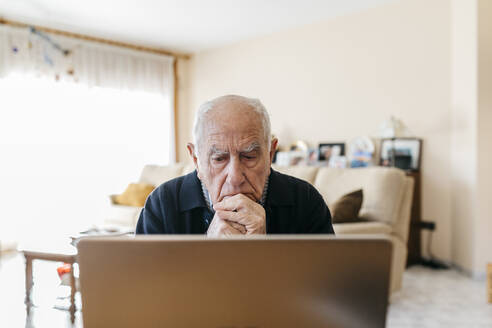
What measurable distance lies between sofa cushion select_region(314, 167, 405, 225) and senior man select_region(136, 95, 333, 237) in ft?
5.18

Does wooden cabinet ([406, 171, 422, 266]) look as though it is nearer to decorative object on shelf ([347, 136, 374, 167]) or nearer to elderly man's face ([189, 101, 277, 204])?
decorative object on shelf ([347, 136, 374, 167])

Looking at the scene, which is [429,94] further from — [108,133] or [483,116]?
[108,133]

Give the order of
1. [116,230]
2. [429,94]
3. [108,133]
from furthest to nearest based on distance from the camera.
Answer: [108,133]
[429,94]
[116,230]

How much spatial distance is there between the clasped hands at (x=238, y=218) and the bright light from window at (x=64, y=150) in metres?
4.28

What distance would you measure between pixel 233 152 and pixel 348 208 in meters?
1.73

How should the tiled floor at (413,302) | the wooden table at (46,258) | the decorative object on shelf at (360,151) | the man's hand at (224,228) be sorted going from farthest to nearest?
the decorative object on shelf at (360,151) → the tiled floor at (413,302) → the wooden table at (46,258) → the man's hand at (224,228)

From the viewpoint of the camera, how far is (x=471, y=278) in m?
3.32

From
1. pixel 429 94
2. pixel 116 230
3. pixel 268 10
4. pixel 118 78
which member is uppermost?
pixel 268 10

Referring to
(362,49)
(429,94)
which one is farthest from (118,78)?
(429,94)

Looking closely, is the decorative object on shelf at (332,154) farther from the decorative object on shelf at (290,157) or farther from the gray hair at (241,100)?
the gray hair at (241,100)

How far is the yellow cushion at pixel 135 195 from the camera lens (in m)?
4.40

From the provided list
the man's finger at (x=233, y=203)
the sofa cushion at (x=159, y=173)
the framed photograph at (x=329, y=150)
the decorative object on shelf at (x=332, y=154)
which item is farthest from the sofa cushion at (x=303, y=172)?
the man's finger at (x=233, y=203)

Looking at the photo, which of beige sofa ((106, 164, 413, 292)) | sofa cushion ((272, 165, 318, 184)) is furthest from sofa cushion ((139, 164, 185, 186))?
beige sofa ((106, 164, 413, 292))

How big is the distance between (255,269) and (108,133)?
518 cm
